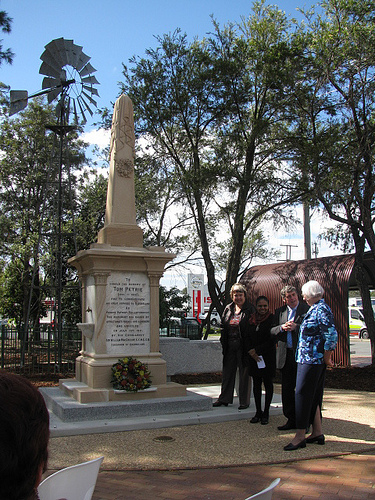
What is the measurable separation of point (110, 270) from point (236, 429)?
313cm

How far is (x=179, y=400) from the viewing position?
→ 7.65 m

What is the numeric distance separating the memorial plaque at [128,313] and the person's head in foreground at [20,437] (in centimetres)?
687

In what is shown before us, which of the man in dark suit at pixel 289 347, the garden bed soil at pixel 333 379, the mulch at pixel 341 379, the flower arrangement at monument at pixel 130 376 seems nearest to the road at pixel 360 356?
the mulch at pixel 341 379

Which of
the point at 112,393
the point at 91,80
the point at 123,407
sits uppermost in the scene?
the point at 91,80

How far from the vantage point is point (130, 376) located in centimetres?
775

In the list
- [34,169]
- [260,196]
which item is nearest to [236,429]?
[260,196]

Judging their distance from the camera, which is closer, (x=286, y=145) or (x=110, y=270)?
(x=110, y=270)

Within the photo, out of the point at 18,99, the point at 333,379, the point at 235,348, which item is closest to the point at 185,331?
the point at 333,379

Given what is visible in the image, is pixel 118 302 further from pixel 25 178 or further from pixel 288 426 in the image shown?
pixel 25 178

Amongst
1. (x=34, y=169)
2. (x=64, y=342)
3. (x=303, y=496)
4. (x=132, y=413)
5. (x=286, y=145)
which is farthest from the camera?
(x=34, y=169)

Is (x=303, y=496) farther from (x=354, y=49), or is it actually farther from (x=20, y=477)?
(x=354, y=49)

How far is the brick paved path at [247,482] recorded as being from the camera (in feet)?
14.1

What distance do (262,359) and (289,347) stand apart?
1.97 feet

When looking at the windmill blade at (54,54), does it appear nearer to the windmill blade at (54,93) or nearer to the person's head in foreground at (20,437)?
the windmill blade at (54,93)
